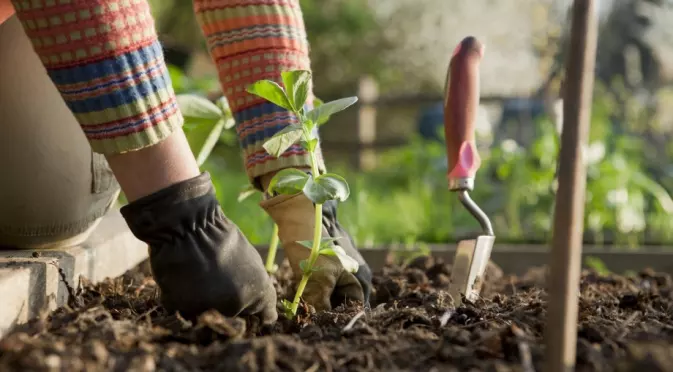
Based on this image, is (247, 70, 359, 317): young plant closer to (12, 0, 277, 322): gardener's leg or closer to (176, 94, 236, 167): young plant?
(12, 0, 277, 322): gardener's leg

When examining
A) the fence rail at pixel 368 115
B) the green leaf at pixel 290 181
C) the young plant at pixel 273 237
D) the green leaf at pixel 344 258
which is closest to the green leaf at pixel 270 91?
the green leaf at pixel 290 181

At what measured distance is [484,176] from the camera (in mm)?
4027

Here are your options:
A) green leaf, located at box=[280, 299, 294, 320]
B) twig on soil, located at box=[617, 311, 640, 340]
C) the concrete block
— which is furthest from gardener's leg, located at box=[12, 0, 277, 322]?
twig on soil, located at box=[617, 311, 640, 340]

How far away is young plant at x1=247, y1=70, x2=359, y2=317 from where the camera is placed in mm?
1043

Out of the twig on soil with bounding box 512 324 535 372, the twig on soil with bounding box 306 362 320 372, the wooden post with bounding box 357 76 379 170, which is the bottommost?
the wooden post with bounding box 357 76 379 170

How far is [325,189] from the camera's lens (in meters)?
1.04

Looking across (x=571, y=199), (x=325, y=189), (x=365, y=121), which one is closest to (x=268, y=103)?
(x=325, y=189)

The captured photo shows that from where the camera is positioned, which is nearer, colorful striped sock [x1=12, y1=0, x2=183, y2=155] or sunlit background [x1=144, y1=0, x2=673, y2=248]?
colorful striped sock [x1=12, y1=0, x2=183, y2=155]

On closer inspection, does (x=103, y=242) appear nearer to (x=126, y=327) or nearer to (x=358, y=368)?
(x=126, y=327)

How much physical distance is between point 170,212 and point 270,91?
233 mm

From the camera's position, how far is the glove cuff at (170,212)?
0.97 meters

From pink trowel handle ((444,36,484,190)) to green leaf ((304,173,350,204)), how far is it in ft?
0.90

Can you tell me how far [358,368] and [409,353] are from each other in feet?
0.28

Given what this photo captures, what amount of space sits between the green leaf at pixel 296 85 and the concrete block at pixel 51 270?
1.52 feet
